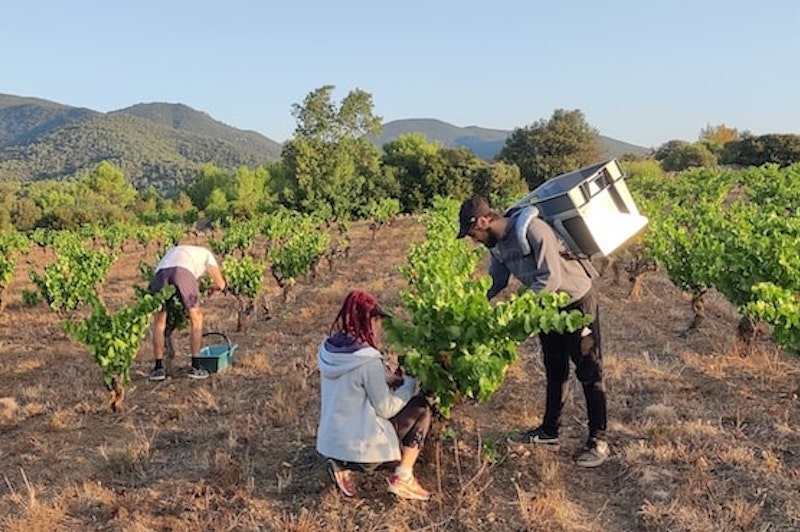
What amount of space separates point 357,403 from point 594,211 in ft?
5.88

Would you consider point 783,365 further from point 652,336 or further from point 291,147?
point 291,147

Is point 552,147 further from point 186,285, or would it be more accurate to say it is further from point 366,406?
point 366,406

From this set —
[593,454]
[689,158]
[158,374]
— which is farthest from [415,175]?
[593,454]

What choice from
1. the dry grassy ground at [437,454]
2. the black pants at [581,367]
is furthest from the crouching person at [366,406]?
the black pants at [581,367]

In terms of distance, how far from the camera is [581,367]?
448 centimetres

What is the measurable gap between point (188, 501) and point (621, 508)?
8.52 feet

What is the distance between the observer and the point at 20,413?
21.9 ft

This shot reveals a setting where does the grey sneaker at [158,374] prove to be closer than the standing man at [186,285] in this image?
No

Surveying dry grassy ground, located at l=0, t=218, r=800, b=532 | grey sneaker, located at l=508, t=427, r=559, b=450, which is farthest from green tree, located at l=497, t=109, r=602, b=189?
grey sneaker, located at l=508, t=427, r=559, b=450

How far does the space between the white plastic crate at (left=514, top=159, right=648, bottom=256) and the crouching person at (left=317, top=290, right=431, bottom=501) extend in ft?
4.04

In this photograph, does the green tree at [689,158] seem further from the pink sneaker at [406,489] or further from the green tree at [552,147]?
the pink sneaker at [406,489]

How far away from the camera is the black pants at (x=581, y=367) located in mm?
4426

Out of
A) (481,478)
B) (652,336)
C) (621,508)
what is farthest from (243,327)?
(621,508)

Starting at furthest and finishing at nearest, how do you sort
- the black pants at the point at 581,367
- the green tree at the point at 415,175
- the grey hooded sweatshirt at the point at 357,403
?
the green tree at the point at 415,175, the black pants at the point at 581,367, the grey hooded sweatshirt at the point at 357,403
